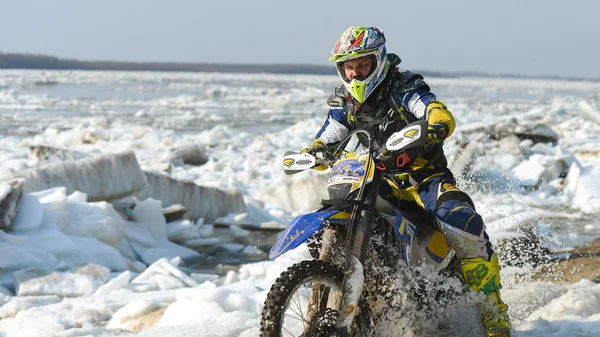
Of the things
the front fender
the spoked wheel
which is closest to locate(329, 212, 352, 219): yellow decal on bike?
the front fender

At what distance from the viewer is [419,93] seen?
412 cm

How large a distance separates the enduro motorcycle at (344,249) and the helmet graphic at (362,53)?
0.31 metres

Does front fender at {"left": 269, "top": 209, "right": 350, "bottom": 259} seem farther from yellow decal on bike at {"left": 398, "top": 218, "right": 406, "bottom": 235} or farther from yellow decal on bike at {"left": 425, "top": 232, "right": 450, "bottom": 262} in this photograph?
yellow decal on bike at {"left": 425, "top": 232, "right": 450, "bottom": 262}

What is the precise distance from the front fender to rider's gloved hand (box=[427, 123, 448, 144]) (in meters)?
0.58

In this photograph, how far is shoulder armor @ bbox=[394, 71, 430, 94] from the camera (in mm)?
4152

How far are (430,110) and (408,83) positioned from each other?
0.35 m

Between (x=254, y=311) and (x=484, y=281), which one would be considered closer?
(x=484, y=281)

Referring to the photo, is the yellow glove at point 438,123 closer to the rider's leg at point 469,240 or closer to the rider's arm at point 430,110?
the rider's arm at point 430,110

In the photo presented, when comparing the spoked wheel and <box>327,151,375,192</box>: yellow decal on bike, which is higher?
<box>327,151,375,192</box>: yellow decal on bike

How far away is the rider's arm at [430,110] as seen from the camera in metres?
3.68

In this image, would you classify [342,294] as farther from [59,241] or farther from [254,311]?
[59,241]

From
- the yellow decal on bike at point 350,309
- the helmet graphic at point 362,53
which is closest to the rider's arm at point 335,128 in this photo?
the helmet graphic at point 362,53

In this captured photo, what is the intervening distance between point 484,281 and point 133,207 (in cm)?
596

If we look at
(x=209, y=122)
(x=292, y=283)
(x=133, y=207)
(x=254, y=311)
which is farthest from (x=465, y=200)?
(x=209, y=122)
